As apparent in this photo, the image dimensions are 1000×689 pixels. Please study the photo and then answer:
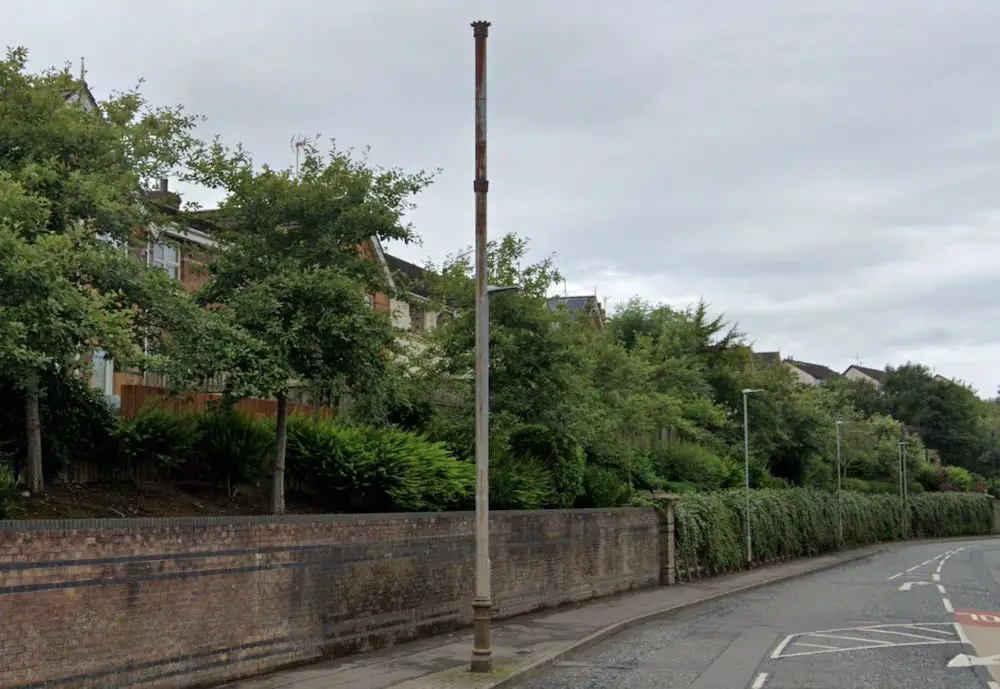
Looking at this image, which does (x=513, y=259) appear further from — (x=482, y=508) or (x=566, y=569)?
(x=482, y=508)

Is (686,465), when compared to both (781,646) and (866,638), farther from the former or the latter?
(781,646)

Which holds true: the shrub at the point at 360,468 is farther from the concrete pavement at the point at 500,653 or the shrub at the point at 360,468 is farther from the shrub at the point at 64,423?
the shrub at the point at 64,423

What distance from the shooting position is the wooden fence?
1652 cm

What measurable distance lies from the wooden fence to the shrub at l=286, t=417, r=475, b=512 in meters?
1.33

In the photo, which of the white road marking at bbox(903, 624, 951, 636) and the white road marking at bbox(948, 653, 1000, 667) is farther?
the white road marking at bbox(903, 624, 951, 636)

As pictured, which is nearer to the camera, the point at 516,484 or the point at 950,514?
the point at 516,484

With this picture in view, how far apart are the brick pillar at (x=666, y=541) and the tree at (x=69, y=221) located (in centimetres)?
1983

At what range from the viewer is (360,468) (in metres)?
17.6

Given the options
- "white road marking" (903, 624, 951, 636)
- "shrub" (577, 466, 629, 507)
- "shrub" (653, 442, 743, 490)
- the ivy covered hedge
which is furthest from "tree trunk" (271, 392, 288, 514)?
"shrub" (653, 442, 743, 490)

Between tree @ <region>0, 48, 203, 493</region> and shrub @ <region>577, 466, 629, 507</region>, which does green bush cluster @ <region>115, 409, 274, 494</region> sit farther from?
shrub @ <region>577, 466, 629, 507</region>

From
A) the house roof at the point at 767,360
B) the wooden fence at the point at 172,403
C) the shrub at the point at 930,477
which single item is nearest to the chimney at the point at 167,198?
the wooden fence at the point at 172,403

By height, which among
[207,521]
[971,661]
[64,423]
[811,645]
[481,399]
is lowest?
[811,645]

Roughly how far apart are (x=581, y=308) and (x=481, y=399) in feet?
65.0

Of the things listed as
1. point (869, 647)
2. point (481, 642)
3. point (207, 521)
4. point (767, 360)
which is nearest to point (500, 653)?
point (481, 642)
